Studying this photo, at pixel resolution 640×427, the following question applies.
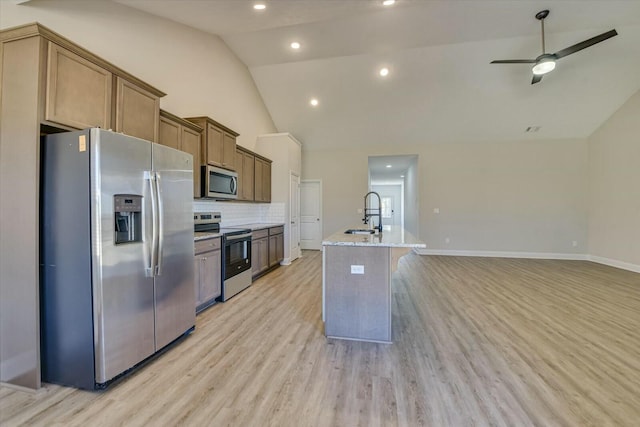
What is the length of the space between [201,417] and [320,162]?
6.63 meters

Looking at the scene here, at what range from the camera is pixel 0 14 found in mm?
2080

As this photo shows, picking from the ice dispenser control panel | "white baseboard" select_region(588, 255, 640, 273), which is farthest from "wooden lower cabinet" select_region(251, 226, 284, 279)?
"white baseboard" select_region(588, 255, 640, 273)

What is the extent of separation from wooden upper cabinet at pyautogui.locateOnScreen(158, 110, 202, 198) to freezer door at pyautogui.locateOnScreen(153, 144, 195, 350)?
711 mm

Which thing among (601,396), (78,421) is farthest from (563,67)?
(78,421)

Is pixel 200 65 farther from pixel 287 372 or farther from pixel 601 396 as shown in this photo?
pixel 601 396

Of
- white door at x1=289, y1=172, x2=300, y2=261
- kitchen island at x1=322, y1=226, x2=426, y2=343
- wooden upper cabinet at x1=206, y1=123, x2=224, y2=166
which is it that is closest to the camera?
kitchen island at x1=322, y1=226, x2=426, y2=343

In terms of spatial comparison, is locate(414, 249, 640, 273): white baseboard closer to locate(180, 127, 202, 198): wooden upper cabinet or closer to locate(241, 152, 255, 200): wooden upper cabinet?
locate(241, 152, 255, 200): wooden upper cabinet

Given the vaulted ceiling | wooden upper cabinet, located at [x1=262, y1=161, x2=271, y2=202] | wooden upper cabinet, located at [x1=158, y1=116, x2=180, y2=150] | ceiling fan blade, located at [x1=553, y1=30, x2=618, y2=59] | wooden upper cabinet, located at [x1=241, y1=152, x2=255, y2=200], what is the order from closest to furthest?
wooden upper cabinet, located at [x1=158, y1=116, x2=180, y2=150]
ceiling fan blade, located at [x1=553, y1=30, x2=618, y2=59]
the vaulted ceiling
wooden upper cabinet, located at [x1=241, y1=152, x2=255, y2=200]
wooden upper cabinet, located at [x1=262, y1=161, x2=271, y2=202]

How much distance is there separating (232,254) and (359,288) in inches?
76.8

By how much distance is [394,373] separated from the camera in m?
2.02

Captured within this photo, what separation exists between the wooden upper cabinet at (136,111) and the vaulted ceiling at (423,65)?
3.50ft

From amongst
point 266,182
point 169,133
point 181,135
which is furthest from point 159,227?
point 266,182

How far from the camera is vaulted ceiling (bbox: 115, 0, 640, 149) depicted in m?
3.44

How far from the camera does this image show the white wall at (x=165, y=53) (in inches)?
94.5
